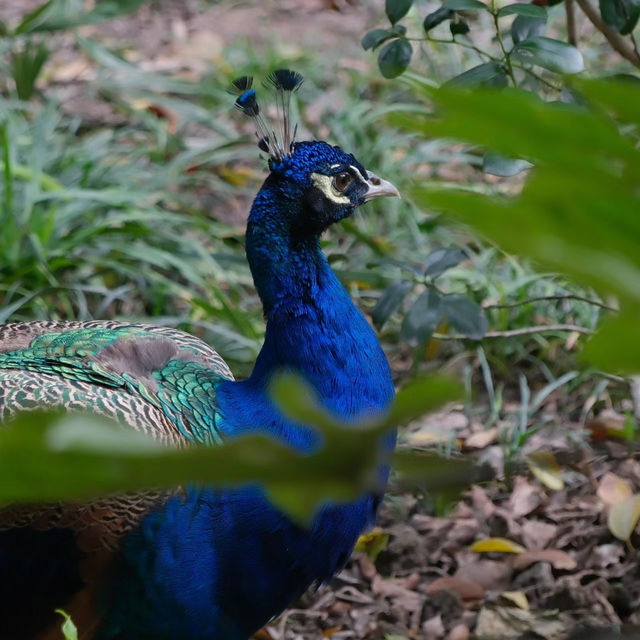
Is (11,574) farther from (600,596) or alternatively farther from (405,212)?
(405,212)

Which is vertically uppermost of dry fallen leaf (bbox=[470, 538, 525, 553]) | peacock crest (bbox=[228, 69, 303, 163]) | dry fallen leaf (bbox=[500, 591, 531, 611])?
peacock crest (bbox=[228, 69, 303, 163])

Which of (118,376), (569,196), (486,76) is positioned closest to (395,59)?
(486,76)

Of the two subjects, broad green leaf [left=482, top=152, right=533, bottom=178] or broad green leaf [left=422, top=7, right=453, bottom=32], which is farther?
broad green leaf [left=422, top=7, right=453, bottom=32]

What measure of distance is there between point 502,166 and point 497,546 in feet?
4.25

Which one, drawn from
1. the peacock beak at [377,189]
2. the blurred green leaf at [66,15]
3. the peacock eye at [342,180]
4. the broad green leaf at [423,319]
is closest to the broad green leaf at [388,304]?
the broad green leaf at [423,319]

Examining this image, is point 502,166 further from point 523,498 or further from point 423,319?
point 523,498

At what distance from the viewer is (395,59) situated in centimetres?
245

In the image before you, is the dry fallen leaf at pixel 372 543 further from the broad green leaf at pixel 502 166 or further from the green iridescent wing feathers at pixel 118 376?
the broad green leaf at pixel 502 166

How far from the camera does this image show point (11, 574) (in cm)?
222

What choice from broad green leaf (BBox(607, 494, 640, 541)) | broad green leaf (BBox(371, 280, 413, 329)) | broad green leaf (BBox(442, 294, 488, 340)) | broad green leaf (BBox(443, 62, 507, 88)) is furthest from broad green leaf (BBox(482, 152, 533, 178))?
broad green leaf (BBox(607, 494, 640, 541))

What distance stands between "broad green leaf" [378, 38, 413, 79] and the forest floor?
915 millimetres

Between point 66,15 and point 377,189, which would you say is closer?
point 377,189

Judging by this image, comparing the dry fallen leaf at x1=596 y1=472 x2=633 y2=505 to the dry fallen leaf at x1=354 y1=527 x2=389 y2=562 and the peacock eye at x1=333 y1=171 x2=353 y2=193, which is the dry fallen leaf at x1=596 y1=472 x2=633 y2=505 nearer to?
the dry fallen leaf at x1=354 y1=527 x2=389 y2=562

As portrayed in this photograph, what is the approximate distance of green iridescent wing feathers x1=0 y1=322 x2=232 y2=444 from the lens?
7.35 ft
